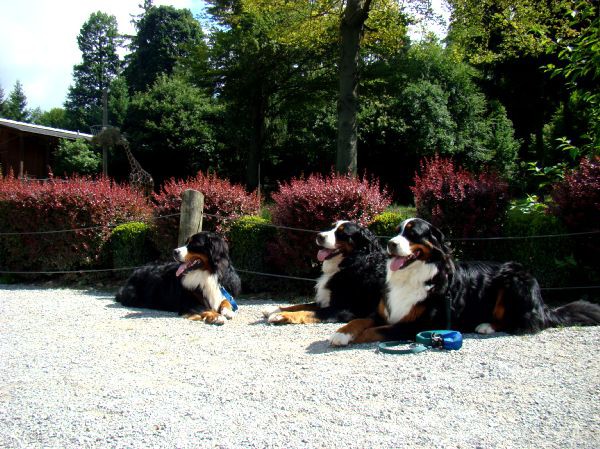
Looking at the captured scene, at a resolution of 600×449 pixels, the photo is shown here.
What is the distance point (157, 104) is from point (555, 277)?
27963 mm

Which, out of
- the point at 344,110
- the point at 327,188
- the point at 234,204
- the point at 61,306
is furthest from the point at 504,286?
the point at 344,110

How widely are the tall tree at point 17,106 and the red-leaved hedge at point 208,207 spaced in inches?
3173

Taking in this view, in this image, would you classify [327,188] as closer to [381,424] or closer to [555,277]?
[555,277]

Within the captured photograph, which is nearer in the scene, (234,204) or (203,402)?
(203,402)

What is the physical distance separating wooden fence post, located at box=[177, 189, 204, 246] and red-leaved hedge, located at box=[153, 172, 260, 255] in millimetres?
476

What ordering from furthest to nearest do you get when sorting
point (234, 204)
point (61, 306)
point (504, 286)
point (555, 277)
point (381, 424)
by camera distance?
1. point (234, 204)
2. point (61, 306)
3. point (555, 277)
4. point (504, 286)
5. point (381, 424)

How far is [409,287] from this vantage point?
5566 mm

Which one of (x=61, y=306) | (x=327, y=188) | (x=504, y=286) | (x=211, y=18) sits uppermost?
(x=211, y=18)

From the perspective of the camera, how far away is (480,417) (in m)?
3.68

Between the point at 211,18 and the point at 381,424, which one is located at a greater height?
the point at 211,18

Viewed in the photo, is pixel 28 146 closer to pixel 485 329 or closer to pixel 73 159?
pixel 73 159

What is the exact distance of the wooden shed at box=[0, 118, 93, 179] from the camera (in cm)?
3216

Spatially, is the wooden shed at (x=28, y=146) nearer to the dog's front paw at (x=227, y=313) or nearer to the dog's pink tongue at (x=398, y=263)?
the dog's front paw at (x=227, y=313)

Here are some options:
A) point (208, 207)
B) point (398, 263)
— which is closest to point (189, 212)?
point (208, 207)
